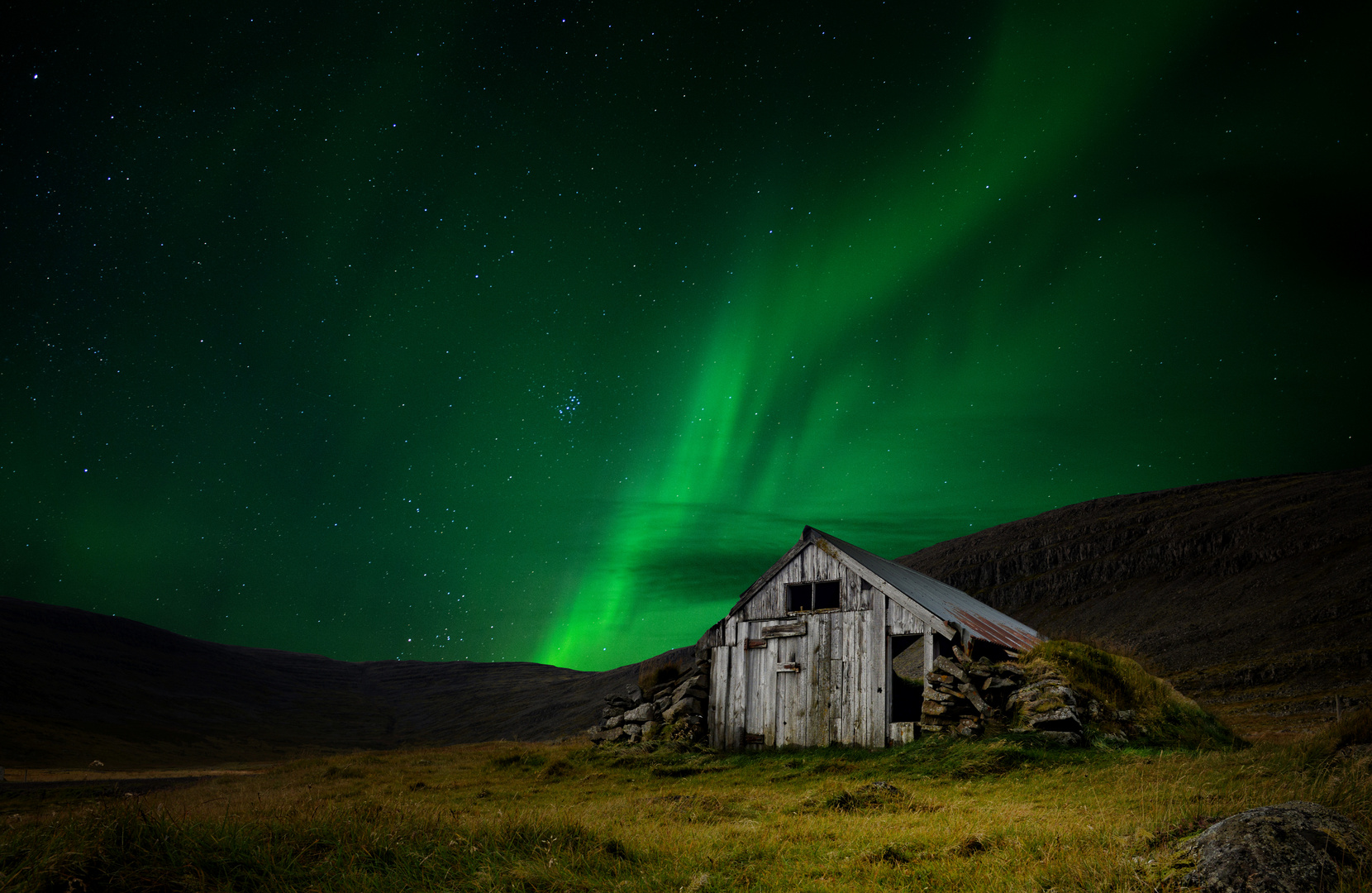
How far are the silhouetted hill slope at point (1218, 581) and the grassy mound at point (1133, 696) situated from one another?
19.6ft

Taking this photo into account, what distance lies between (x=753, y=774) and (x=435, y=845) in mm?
12341

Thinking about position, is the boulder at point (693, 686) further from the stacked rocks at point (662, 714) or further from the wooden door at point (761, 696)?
the wooden door at point (761, 696)

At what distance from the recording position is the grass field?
6.21m

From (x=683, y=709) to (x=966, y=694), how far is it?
8954 mm

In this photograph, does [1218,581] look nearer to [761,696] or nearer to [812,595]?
[812,595]

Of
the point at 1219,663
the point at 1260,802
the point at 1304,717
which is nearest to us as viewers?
the point at 1260,802

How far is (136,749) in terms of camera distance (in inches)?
2406

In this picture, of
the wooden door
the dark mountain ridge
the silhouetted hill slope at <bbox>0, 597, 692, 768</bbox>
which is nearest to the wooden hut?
the wooden door

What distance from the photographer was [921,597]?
72.6ft

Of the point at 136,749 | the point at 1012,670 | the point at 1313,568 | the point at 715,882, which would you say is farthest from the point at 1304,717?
the point at 136,749

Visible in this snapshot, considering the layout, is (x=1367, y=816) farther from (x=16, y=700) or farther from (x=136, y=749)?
(x=16, y=700)

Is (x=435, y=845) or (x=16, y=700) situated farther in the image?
(x=16, y=700)

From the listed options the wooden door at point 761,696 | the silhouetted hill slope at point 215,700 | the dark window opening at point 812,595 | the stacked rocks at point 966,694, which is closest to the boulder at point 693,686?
the wooden door at point 761,696

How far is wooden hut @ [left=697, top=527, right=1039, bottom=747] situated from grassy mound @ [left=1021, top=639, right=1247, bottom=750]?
1.72 m
